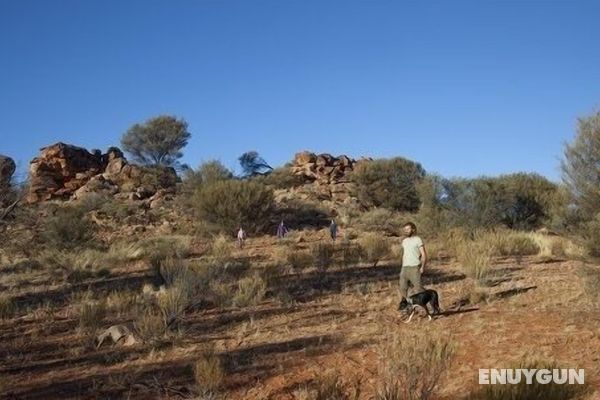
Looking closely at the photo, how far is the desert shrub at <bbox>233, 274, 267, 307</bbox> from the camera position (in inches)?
466

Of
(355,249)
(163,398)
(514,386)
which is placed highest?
(355,249)

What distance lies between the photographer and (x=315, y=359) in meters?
7.75

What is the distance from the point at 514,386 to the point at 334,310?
19.6ft

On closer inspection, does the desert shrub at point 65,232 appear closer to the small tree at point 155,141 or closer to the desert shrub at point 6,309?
the desert shrub at point 6,309

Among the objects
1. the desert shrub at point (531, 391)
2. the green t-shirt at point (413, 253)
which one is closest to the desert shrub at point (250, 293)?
the green t-shirt at point (413, 253)

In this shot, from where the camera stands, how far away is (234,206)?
26.9m

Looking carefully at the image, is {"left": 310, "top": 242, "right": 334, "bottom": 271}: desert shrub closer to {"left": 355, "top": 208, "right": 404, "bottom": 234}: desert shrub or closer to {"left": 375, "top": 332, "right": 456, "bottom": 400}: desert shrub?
{"left": 355, "top": 208, "right": 404, "bottom": 234}: desert shrub

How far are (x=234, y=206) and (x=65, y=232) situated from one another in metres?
7.31

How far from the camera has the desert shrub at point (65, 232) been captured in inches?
902

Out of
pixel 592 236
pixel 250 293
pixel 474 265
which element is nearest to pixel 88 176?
→ pixel 250 293

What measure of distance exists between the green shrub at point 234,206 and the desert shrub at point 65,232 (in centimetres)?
552

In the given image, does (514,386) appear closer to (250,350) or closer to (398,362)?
(398,362)

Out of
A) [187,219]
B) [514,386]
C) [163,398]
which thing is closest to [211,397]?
[163,398]

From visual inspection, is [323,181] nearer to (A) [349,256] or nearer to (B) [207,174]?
(B) [207,174]
